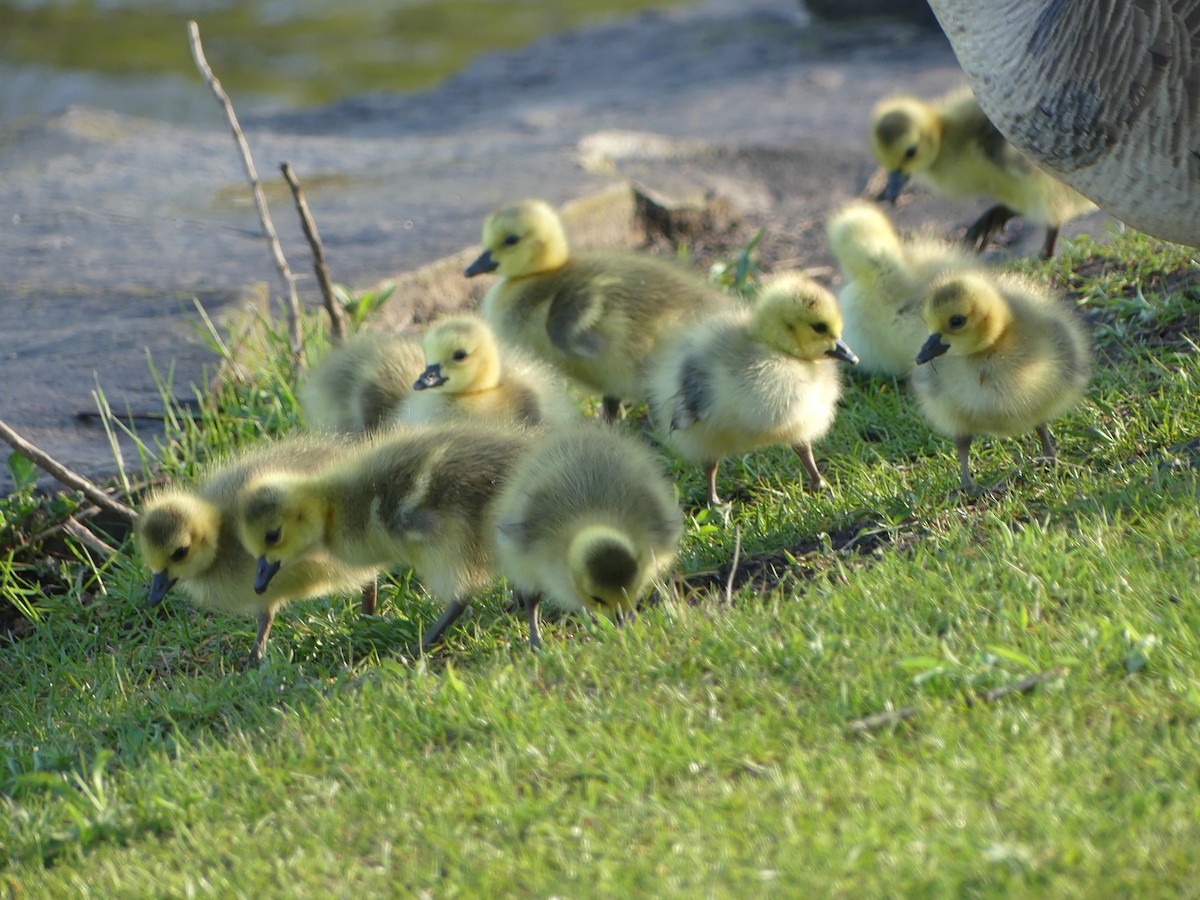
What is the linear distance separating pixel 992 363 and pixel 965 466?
343mm

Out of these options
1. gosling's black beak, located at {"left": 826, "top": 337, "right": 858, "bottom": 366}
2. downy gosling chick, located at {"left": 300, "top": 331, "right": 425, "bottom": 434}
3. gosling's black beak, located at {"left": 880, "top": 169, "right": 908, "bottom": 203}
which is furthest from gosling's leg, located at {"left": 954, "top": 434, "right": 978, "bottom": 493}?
gosling's black beak, located at {"left": 880, "top": 169, "right": 908, "bottom": 203}

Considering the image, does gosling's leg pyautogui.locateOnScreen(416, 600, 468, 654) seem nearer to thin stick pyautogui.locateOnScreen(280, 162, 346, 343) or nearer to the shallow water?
thin stick pyautogui.locateOnScreen(280, 162, 346, 343)

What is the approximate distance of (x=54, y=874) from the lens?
3426mm

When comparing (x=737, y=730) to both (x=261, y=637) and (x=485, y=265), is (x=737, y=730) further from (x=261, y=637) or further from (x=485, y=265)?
(x=485, y=265)

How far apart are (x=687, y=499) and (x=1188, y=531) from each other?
2.05 m

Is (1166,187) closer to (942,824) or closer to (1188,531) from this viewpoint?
(1188,531)

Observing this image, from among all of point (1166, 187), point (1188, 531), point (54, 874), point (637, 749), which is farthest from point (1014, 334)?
point (54, 874)

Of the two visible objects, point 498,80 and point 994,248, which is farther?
point 498,80

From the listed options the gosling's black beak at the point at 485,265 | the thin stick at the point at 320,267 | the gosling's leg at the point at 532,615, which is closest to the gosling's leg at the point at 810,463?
the gosling's leg at the point at 532,615

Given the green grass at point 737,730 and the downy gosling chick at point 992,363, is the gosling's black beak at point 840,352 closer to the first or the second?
the downy gosling chick at point 992,363

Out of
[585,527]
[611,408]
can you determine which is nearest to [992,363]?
[585,527]

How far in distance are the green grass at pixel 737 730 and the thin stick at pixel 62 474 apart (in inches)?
26.9

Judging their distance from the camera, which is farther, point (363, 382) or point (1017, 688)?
point (363, 382)

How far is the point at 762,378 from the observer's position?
5.06 meters
